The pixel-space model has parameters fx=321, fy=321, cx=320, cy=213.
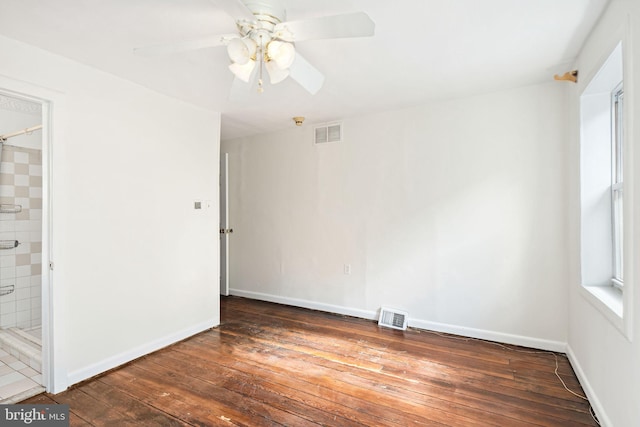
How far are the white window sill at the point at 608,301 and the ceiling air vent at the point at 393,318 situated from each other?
163 cm

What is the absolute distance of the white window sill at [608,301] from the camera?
1.65 metres

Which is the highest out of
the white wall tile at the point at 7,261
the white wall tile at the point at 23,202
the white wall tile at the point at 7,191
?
the white wall tile at the point at 7,191

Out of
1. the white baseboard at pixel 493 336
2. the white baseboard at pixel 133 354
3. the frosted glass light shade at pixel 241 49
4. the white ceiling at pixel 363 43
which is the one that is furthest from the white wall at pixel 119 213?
the white baseboard at pixel 493 336

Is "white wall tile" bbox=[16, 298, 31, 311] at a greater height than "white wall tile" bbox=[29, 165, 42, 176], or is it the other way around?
"white wall tile" bbox=[29, 165, 42, 176]

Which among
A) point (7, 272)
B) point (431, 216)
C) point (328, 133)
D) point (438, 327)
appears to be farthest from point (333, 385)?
point (7, 272)

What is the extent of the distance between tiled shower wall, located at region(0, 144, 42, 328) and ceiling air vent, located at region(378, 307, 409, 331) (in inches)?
150

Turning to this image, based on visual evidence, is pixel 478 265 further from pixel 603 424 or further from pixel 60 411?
pixel 60 411

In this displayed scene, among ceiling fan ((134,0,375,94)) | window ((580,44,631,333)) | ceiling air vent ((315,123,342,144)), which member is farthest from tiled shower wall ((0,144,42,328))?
window ((580,44,631,333))

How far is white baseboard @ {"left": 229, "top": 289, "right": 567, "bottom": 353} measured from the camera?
284cm

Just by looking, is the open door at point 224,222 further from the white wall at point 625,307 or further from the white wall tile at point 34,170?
the white wall at point 625,307

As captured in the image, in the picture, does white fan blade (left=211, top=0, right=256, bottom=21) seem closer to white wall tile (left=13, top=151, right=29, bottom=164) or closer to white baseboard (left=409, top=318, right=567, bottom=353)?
white baseboard (left=409, top=318, right=567, bottom=353)

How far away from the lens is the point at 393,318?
350 centimetres

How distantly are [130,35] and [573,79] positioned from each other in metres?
3.08

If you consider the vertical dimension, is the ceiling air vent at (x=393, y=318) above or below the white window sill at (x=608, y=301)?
below
